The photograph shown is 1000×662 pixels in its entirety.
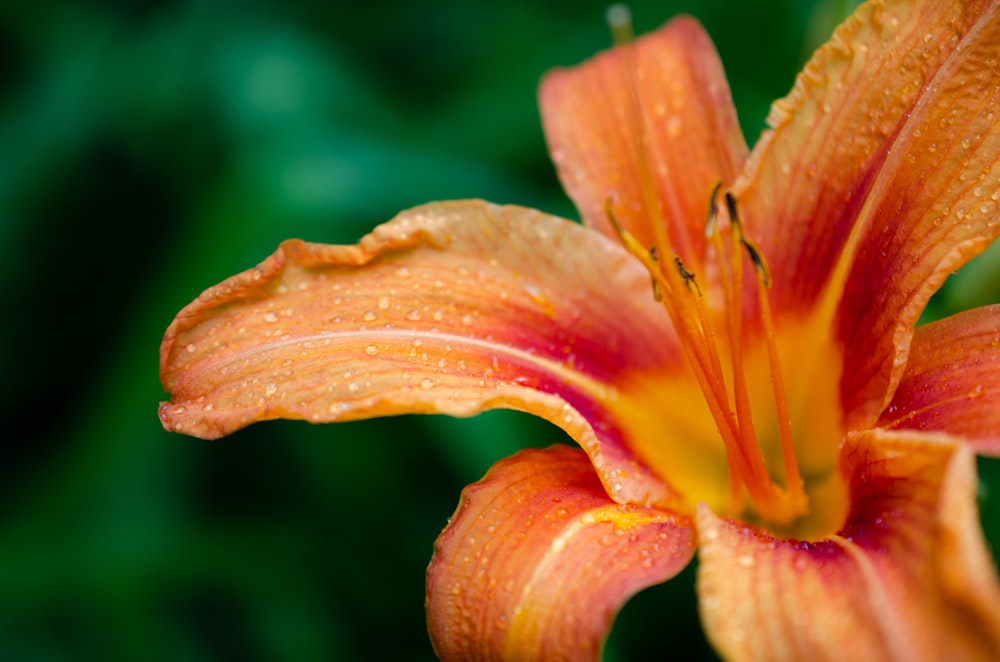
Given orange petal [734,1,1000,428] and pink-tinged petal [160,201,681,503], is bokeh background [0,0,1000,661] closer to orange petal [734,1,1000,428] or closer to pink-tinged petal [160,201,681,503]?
orange petal [734,1,1000,428]

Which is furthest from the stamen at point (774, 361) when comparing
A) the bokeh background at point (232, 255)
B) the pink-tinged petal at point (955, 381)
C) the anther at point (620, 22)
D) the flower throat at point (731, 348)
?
the bokeh background at point (232, 255)

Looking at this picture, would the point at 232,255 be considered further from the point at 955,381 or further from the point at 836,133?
the point at 955,381

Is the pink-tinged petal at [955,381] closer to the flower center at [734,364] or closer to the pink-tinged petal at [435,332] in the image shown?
the flower center at [734,364]

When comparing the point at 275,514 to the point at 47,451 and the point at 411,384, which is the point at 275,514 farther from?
the point at 411,384

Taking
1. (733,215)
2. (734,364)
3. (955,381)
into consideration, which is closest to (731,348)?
(734,364)

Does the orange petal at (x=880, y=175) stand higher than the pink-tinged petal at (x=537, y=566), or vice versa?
the orange petal at (x=880, y=175)
